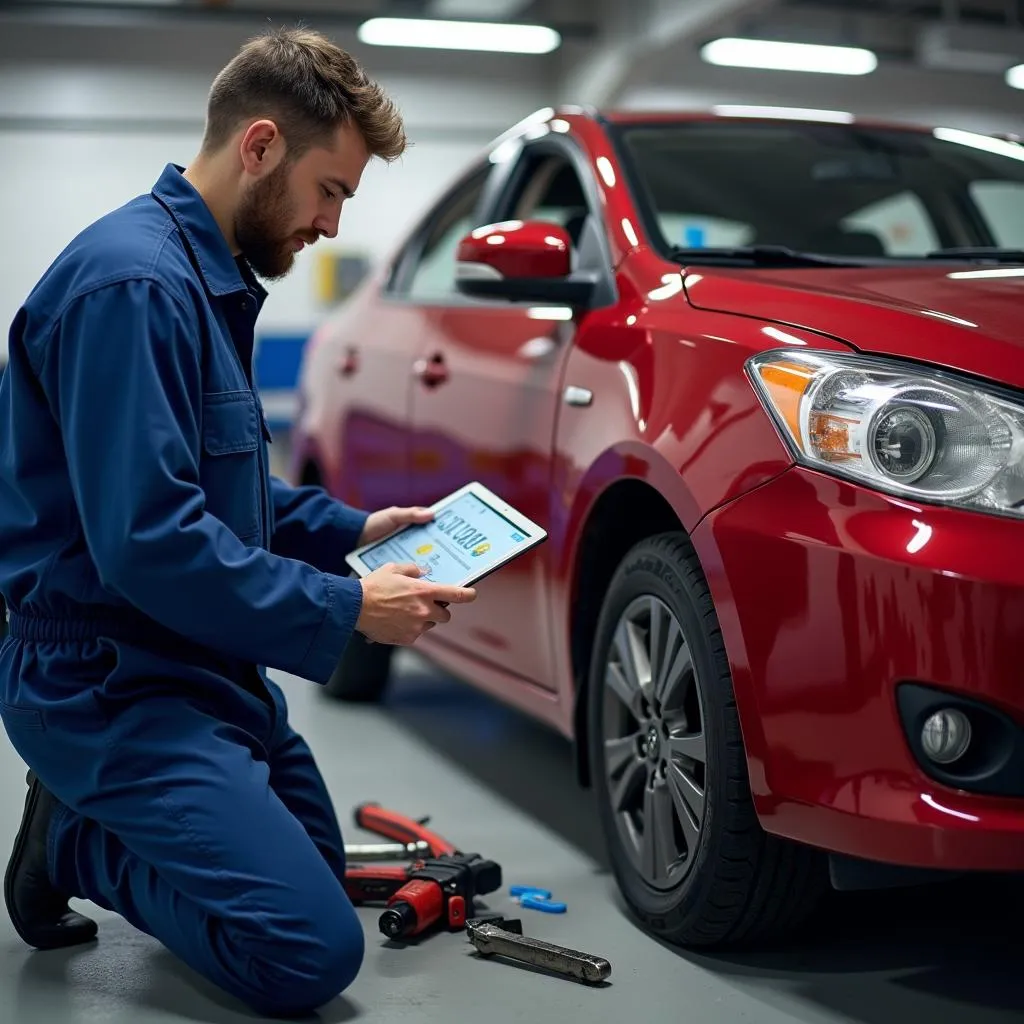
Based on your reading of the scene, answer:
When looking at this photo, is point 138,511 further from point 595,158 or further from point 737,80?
point 737,80

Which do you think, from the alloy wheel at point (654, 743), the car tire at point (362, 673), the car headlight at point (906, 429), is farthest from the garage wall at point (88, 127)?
the car headlight at point (906, 429)

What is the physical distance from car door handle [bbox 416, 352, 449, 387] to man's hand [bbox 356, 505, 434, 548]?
701 mm

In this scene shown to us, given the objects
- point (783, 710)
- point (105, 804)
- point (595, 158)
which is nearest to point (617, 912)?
point (783, 710)

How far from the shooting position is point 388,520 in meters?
2.37

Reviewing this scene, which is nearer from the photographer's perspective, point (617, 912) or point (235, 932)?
point (235, 932)

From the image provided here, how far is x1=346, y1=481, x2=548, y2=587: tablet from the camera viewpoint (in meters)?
2.12

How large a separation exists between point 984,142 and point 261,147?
5.88 ft

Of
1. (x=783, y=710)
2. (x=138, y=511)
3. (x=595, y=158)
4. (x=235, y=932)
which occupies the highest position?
(x=595, y=158)

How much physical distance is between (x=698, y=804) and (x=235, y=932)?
659 mm

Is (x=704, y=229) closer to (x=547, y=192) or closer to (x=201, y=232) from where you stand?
(x=547, y=192)

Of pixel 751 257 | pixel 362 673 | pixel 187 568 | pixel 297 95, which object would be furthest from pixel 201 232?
pixel 362 673

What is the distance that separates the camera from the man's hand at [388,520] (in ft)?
7.68

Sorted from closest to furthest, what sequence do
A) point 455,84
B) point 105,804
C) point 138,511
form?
1. point 138,511
2. point 105,804
3. point 455,84

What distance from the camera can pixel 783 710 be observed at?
1.82 m
